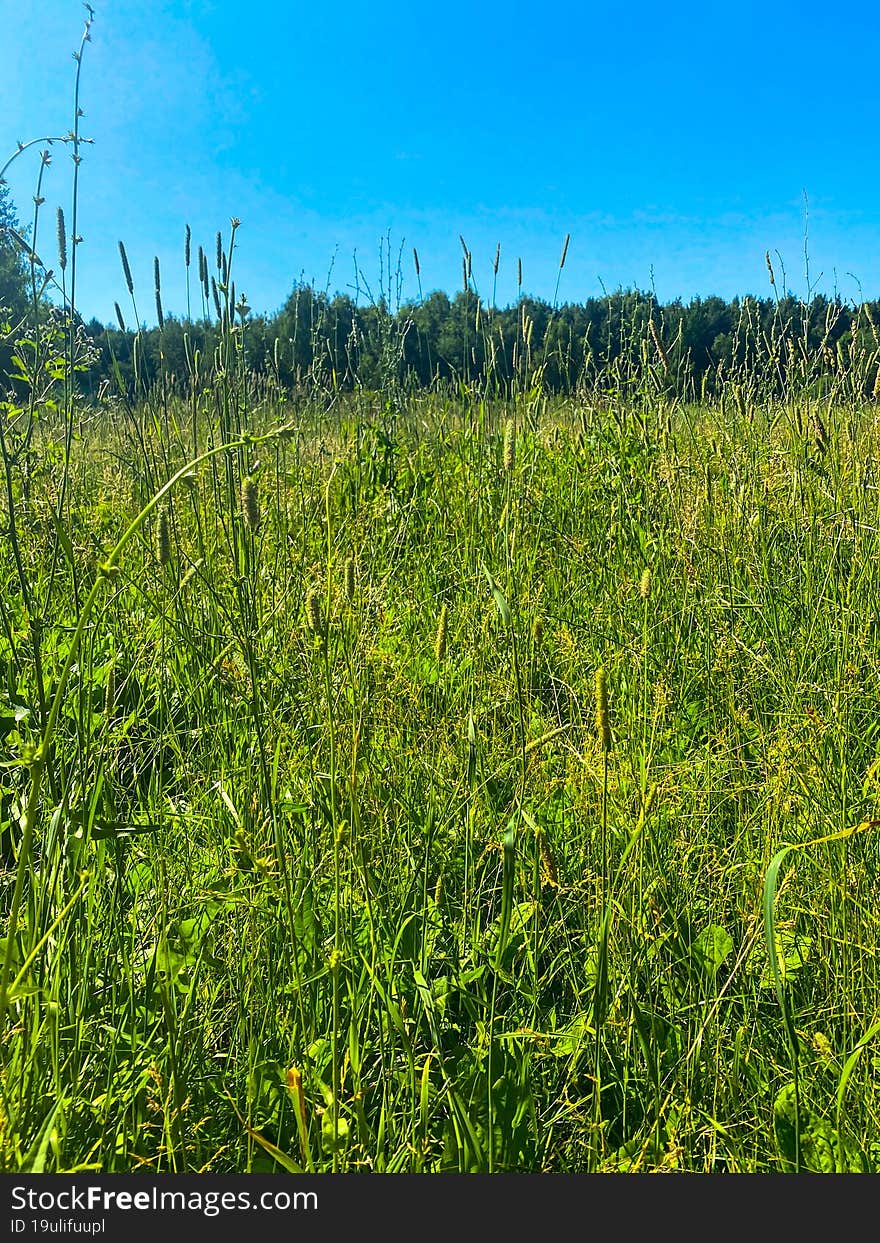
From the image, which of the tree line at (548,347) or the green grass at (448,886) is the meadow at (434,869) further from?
the tree line at (548,347)

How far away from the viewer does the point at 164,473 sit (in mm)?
2398

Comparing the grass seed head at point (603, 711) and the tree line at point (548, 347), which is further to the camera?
the tree line at point (548, 347)

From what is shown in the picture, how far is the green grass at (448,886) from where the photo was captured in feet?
3.08

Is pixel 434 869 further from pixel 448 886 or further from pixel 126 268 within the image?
pixel 126 268

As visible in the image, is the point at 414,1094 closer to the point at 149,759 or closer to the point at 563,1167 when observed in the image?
the point at 563,1167

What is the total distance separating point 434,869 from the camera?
1.36m

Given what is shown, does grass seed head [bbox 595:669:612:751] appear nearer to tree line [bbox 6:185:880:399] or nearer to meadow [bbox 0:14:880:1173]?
meadow [bbox 0:14:880:1173]

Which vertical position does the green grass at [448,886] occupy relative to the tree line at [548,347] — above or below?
below

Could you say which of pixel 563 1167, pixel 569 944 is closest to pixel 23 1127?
pixel 563 1167

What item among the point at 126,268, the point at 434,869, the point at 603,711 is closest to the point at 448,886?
the point at 434,869

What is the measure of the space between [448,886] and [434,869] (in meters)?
0.04

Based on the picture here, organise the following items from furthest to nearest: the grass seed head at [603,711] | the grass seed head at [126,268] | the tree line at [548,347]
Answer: the tree line at [548,347] → the grass seed head at [126,268] → the grass seed head at [603,711]

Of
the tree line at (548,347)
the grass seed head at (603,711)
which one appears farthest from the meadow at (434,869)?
the tree line at (548,347)

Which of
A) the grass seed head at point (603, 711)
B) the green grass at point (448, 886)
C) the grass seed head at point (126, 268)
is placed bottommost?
the green grass at point (448, 886)
